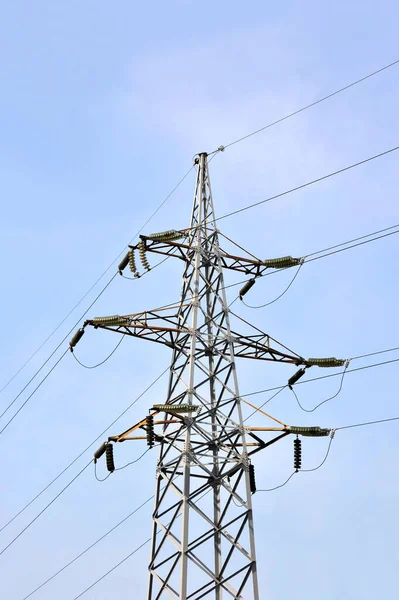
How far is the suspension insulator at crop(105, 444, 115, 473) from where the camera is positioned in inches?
1405

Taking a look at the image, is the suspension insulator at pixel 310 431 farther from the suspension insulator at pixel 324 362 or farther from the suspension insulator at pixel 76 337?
the suspension insulator at pixel 76 337

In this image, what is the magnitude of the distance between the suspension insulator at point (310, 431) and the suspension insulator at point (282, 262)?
5616mm

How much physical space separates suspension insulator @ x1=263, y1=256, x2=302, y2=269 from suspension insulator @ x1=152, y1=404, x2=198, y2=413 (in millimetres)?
6776

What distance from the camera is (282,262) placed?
38000 millimetres

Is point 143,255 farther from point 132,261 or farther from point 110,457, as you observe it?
point 110,457

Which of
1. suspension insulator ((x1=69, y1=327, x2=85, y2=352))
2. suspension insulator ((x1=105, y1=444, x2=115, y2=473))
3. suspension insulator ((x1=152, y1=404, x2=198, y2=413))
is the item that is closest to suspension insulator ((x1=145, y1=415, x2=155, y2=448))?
suspension insulator ((x1=152, y1=404, x2=198, y2=413))

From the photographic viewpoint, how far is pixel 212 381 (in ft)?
116

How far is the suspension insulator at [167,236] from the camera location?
3791 cm

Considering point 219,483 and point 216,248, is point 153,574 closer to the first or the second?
point 219,483

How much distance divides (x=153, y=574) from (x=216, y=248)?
1074 centimetres

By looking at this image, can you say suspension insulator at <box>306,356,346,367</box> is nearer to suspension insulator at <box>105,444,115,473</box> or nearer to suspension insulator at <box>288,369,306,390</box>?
suspension insulator at <box>288,369,306,390</box>

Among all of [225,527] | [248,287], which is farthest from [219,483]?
[248,287]

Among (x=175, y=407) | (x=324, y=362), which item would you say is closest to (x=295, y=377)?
(x=324, y=362)

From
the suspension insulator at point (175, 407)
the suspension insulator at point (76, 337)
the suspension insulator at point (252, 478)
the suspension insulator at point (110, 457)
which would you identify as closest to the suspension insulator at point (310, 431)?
the suspension insulator at point (252, 478)
